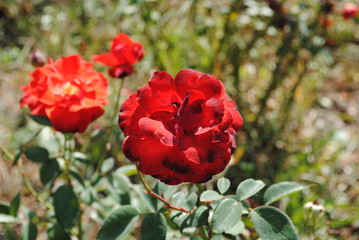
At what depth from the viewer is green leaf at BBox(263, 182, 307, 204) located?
0.74 metres

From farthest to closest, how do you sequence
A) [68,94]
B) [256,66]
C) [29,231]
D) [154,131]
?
[256,66] < [29,231] < [68,94] < [154,131]

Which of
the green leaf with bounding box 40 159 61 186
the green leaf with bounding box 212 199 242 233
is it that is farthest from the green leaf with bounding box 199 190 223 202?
the green leaf with bounding box 40 159 61 186

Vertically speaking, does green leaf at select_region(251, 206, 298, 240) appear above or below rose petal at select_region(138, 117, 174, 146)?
below

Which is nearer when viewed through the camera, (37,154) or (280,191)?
(280,191)

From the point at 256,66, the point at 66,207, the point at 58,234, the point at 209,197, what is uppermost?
the point at 209,197

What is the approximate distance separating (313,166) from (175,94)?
101 centimetres

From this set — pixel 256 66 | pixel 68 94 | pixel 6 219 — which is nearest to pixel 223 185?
pixel 68 94

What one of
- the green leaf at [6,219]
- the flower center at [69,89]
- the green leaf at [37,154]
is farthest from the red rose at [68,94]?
A: the green leaf at [6,219]

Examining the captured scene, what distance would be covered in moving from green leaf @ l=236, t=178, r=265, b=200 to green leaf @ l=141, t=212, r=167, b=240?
0.16 meters

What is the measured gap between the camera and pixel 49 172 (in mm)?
914

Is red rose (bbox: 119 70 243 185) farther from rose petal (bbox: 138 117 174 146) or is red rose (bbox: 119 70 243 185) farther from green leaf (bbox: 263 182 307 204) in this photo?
green leaf (bbox: 263 182 307 204)

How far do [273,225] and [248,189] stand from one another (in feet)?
0.26

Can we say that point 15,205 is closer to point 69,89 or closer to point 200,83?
point 69,89

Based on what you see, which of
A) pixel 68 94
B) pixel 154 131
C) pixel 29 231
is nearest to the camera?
pixel 154 131
